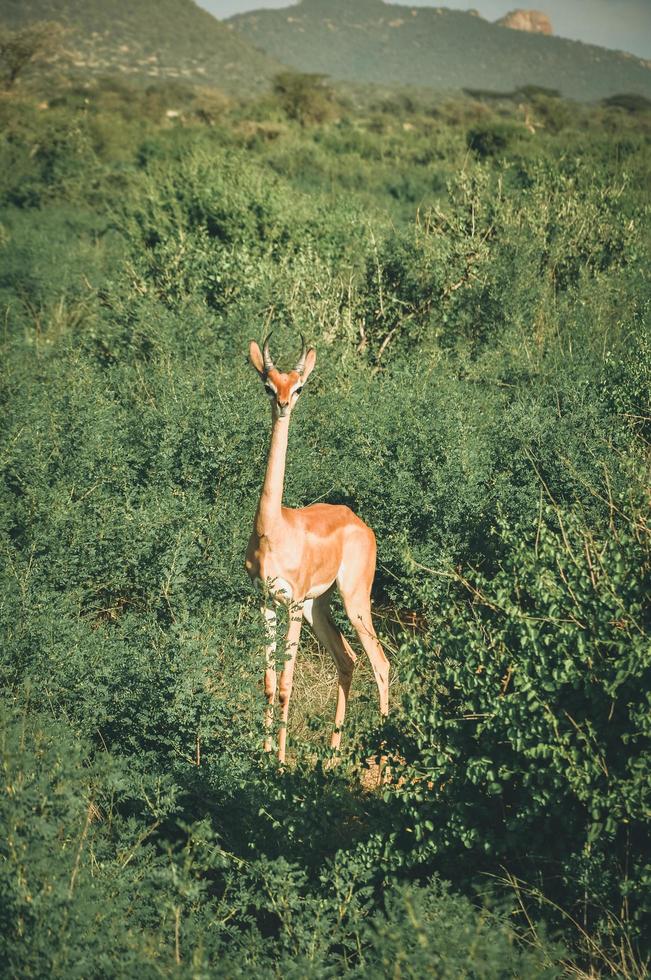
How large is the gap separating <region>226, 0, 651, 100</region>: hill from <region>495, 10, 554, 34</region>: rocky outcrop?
15284 millimetres

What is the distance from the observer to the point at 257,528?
6.39m

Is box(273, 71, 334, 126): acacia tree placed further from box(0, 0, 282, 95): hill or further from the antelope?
the antelope

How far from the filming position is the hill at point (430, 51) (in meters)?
117

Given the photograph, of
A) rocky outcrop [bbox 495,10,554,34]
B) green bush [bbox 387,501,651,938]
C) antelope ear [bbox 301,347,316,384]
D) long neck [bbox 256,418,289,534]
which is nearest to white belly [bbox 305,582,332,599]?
long neck [bbox 256,418,289,534]

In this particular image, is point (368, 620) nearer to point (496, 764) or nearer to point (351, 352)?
point (496, 764)

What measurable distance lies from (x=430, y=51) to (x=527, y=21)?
36.6 metres

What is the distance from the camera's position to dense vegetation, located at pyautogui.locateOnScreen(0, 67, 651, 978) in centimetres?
409

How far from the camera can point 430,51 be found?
128m

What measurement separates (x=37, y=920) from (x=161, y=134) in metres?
29.1

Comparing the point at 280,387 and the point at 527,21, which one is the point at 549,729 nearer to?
the point at 280,387

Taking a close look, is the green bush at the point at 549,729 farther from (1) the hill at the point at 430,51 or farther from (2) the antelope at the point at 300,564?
(1) the hill at the point at 430,51

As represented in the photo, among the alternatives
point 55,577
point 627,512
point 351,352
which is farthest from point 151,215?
point 627,512

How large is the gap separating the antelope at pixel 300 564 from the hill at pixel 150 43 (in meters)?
66.6

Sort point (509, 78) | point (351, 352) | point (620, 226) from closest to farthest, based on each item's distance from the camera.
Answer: point (351, 352) → point (620, 226) → point (509, 78)
